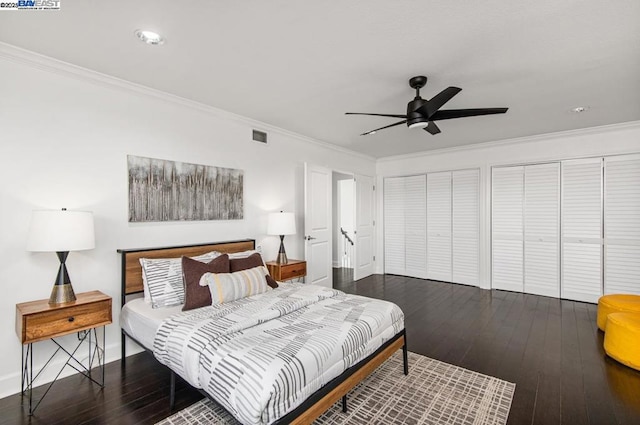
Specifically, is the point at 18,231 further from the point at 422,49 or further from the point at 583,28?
the point at 583,28

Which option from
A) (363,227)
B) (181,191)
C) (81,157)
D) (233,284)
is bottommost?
(233,284)

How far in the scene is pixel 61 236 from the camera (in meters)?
2.25

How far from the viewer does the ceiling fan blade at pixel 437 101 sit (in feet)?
7.79

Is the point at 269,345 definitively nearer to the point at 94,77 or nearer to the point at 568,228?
the point at 94,77

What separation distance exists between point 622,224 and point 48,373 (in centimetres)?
710

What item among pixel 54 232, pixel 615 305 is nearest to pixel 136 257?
pixel 54 232

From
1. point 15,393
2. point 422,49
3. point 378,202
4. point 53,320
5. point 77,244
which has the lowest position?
point 15,393

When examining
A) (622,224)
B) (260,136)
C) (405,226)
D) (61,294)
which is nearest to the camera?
(61,294)

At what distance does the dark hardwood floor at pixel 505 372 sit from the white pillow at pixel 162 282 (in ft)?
2.12

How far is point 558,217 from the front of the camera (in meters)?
4.93

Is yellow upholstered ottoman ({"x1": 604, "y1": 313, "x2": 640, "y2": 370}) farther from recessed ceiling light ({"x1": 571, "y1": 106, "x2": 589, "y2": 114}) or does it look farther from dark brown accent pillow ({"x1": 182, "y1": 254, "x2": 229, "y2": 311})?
dark brown accent pillow ({"x1": 182, "y1": 254, "x2": 229, "y2": 311})

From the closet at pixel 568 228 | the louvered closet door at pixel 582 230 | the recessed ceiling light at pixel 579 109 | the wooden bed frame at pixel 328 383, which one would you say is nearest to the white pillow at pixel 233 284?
the wooden bed frame at pixel 328 383

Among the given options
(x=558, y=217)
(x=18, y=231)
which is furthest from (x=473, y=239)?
(x=18, y=231)

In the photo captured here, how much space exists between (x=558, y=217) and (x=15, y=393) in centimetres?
692
